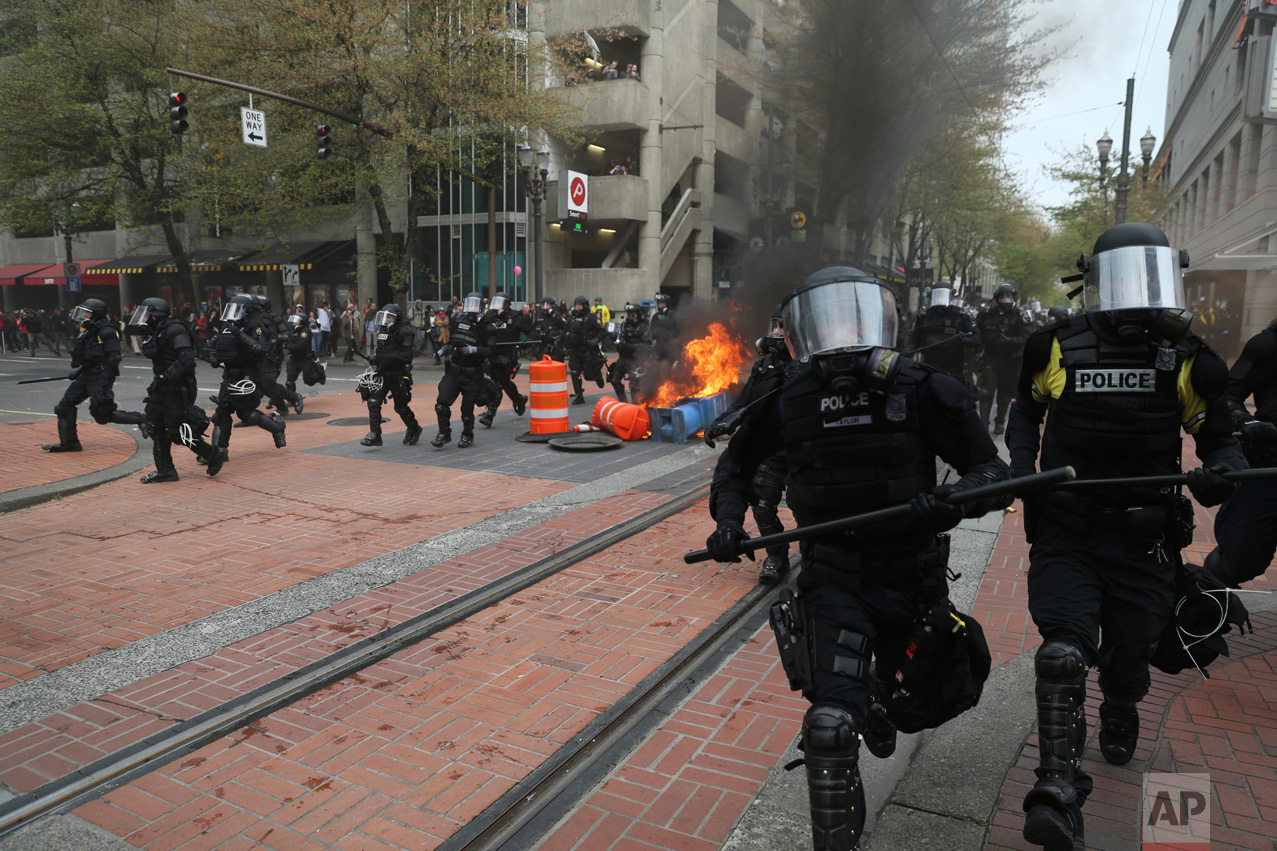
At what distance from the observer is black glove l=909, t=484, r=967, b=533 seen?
7.64 feet

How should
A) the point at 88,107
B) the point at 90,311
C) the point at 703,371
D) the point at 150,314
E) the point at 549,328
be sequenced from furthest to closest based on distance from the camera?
the point at 88,107
the point at 549,328
the point at 703,371
the point at 90,311
the point at 150,314

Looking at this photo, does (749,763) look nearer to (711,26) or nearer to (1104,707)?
(1104,707)

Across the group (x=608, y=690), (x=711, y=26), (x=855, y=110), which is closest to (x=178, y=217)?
(x=711, y=26)

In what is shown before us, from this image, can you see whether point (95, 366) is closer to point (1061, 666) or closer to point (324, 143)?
point (324, 143)

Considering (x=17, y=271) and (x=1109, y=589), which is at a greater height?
(x=17, y=271)

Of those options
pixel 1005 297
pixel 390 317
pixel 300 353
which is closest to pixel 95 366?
pixel 390 317

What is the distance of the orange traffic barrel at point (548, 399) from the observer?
11.1 metres

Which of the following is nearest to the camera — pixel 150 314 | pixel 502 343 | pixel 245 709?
pixel 245 709

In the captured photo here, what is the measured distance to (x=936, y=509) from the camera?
7.63 feet

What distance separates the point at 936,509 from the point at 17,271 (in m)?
51.0

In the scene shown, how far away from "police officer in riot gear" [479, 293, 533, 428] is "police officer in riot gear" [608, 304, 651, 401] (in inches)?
76.1

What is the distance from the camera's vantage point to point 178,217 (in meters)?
34.2

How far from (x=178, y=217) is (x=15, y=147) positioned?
894 centimetres

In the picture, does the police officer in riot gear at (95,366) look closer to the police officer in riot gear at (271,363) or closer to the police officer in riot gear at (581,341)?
the police officer in riot gear at (271,363)
